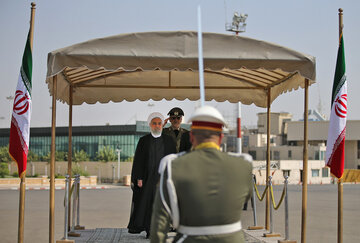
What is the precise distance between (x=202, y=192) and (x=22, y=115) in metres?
5.07

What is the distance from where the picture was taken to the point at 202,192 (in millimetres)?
3623

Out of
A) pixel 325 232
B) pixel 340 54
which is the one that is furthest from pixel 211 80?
pixel 325 232

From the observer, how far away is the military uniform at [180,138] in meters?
9.49

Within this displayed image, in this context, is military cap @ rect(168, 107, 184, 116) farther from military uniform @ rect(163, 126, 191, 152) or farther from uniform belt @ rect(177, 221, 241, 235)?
uniform belt @ rect(177, 221, 241, 235)

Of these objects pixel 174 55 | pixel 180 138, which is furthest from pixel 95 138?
pixel 174 55

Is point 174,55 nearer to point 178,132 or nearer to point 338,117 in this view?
point 178,132

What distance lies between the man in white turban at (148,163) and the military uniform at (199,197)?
5379 mm

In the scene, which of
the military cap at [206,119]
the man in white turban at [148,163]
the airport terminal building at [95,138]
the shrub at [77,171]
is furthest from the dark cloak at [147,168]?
the airport terminal building at [95,138]

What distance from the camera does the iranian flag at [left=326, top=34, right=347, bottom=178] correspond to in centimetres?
878

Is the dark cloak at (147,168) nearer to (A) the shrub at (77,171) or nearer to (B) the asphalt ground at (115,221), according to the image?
(B) the asphalt ground at (115,221)

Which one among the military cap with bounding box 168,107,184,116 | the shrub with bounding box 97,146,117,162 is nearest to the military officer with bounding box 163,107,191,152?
Result: the military cap with bounding box 168,107,184,116

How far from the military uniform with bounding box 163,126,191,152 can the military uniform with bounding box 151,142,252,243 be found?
222 inches

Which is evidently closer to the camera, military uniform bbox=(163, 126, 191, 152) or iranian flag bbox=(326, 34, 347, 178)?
iranian flag bbox=(326, 34, 347, 178)

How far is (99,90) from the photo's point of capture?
455 inches
